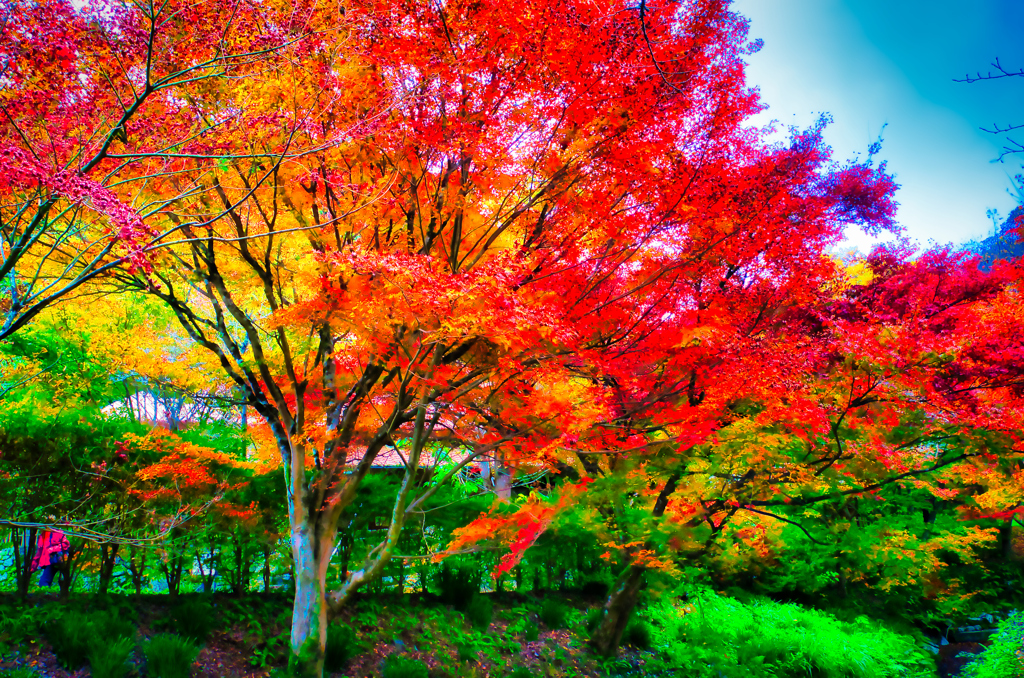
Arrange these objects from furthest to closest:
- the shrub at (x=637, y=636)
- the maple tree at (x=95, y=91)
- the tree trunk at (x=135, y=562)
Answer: the shrub at (x=637, y=636) → the tree trunk at (x=135, y=562) → the maple tree at (x=95, y=91)

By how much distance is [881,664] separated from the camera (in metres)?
9.28

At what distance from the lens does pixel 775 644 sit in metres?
9.43

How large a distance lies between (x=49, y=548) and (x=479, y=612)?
21.0 ft

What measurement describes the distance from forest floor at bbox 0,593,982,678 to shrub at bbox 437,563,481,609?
0.65 feet

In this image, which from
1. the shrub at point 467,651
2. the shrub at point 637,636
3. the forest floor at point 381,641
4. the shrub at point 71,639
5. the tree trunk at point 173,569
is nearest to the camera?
the shrub at point 71,639

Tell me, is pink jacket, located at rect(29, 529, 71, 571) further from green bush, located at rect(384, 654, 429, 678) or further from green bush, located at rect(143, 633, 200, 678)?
green bush, located at rect(384, 654, 429, 678)

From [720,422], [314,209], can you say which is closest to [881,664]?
[720,422]

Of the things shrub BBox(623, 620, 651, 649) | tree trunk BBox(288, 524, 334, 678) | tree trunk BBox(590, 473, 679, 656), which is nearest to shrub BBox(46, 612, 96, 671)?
tree trunk BBox(288, 524, 334, 678)

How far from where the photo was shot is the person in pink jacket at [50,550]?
6.86 metres

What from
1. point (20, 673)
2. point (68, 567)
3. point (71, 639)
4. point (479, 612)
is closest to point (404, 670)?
point (479, 612)

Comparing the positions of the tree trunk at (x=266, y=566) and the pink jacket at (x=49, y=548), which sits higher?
the pink jacket at (x=49, y=548)

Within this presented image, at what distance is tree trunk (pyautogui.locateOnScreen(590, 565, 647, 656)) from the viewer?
9195mm

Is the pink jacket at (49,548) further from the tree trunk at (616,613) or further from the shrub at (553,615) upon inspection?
the tree trunk at (616,613)

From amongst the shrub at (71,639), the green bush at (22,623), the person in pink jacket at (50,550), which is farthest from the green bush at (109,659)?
the person in pink jacket at (50,550)
